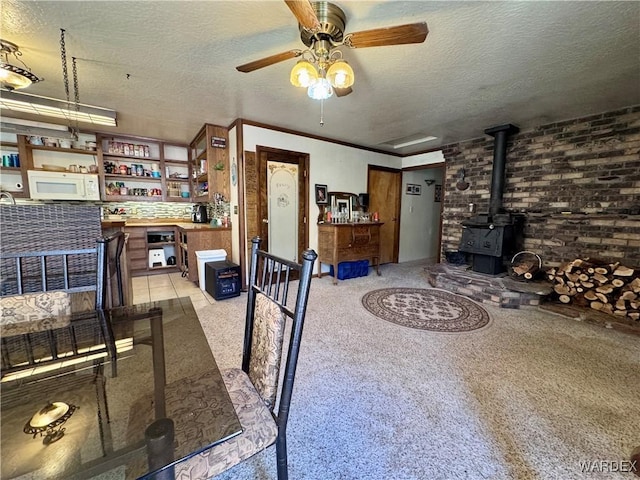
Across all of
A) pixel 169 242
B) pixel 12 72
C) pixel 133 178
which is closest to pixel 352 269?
pixel 169 242

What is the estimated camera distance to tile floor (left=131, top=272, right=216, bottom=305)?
3.32 metres

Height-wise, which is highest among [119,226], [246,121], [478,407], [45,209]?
[246,121]

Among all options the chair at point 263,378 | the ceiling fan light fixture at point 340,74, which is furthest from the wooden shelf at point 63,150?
the chair at point 263,378

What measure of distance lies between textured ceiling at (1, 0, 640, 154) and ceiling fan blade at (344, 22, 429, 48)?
22 cm

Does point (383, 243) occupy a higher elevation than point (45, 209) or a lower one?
lower

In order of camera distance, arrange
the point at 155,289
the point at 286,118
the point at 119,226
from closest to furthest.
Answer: the point at 119,226, the point at 286,118, the point at 155,289

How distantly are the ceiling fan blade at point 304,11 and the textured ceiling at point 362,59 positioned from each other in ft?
1.32

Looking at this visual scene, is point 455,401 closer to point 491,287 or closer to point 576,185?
point 491,287

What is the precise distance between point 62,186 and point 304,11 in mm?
4805

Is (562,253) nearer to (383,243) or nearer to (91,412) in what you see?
(383,243)

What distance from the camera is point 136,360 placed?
105cm

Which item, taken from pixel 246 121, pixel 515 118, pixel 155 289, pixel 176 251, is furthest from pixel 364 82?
pixel 176 251

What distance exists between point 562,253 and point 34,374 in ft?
16.7

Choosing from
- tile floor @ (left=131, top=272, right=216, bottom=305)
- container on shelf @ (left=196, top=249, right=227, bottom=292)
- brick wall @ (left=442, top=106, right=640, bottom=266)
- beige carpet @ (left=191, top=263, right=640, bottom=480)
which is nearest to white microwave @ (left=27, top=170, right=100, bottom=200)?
tile floor @ (left=131, top=272, right=216, bottom=305)
